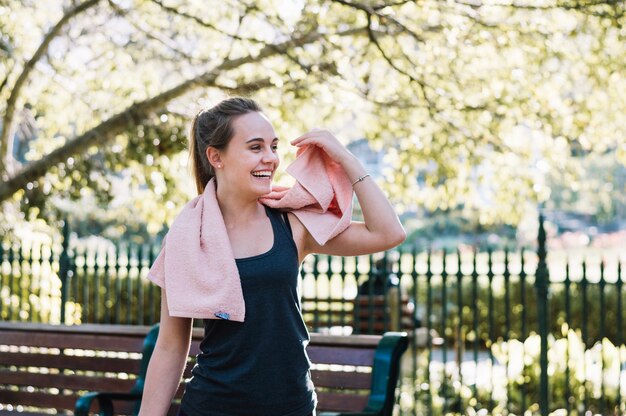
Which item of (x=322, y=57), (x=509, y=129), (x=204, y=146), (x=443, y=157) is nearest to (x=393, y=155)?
(x=443, y=157)

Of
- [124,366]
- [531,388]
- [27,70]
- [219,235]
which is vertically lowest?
[531,388]

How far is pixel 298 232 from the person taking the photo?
2791 millimetres

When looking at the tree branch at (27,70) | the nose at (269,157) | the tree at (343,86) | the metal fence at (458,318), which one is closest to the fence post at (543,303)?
the metal fence at (458,318)

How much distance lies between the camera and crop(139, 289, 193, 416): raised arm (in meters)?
2.72

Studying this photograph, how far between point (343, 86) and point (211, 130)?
599 centimetres

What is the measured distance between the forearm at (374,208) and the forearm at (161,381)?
28.5 inches

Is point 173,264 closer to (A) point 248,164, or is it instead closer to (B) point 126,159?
(A) point 248,164

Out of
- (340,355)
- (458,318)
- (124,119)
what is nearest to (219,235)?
(340,355)

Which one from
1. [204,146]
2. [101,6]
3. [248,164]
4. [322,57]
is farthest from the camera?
[101,6]

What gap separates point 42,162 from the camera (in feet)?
30.1

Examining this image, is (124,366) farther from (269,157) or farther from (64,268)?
(64,268)

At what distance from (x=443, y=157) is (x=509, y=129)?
0.76 meters

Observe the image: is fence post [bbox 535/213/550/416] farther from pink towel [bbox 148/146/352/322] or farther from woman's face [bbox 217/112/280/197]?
woman's face [bbox 217/112/280/197]

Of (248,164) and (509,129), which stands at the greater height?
(509,129)
